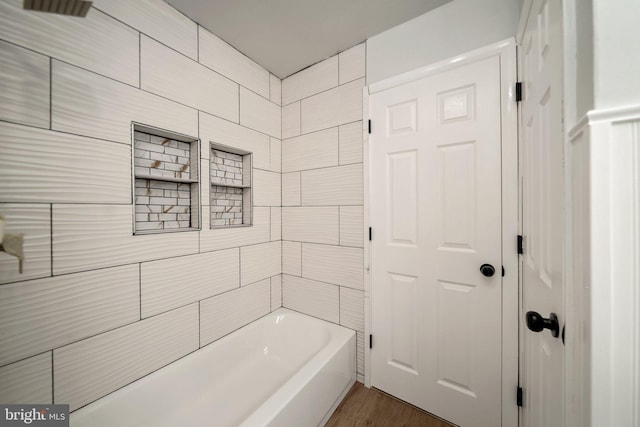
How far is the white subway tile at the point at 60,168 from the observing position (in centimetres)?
94

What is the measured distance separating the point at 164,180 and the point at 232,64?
1.03m

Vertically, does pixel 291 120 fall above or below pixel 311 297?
above

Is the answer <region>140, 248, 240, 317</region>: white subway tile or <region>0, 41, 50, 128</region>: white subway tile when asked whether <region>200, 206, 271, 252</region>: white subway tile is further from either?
<region>0, 41, 50, 128</region>: white subway tile

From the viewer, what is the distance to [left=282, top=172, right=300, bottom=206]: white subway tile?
6.88 ft

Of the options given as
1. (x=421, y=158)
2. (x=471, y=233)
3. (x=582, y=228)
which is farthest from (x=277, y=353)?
(x=582, y=228)

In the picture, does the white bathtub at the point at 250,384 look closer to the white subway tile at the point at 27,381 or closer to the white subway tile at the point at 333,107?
the white subway tile at the point at 27,381

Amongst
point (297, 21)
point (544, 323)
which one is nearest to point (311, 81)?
point (297, 21)

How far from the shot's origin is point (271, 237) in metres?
2.12

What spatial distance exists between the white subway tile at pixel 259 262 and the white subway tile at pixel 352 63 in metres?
1.52

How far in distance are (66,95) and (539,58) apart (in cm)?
200

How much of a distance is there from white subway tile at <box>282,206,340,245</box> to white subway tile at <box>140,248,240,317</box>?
0.53 metres

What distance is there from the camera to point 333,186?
1.90 metres

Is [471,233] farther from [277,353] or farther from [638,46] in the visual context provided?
[277,353]

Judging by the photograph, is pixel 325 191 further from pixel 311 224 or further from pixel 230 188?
pixel 230 188
